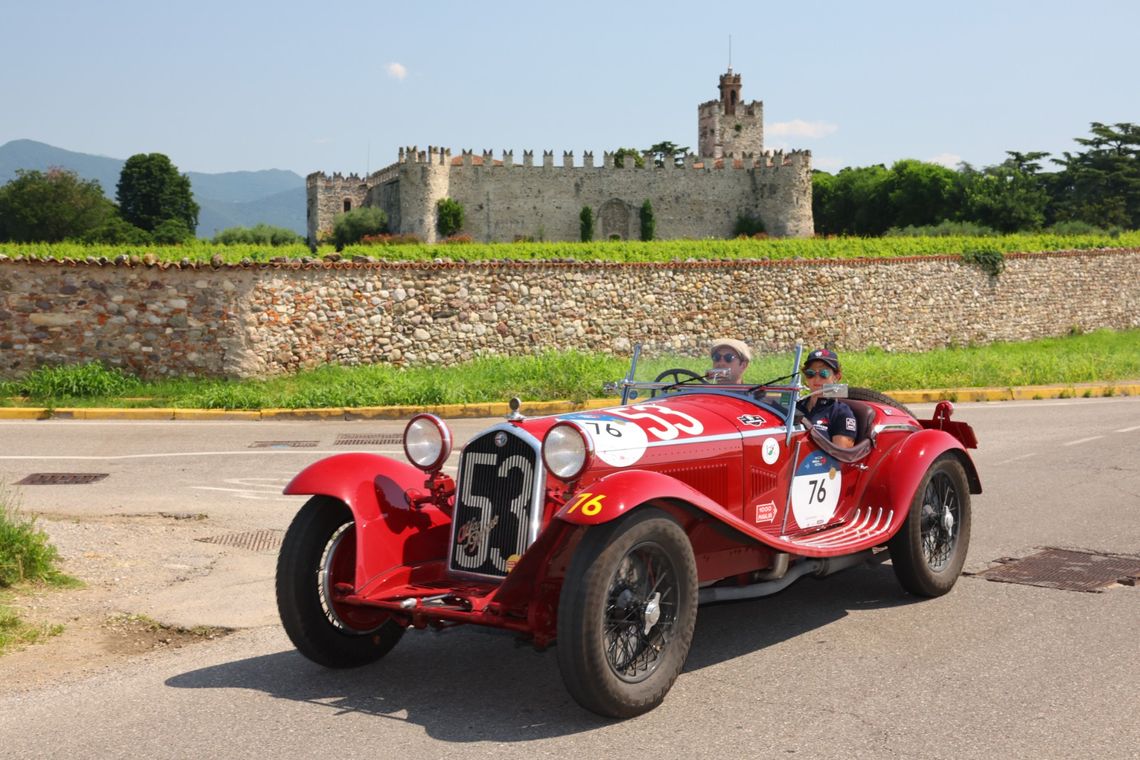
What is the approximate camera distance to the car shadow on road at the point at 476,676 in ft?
16.6

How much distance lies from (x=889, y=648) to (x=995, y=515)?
3928 millimetres

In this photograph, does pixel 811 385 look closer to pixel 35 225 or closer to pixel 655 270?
pixel 655 270

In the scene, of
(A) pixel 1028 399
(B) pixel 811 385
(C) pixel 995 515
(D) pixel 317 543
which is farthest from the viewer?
(A) pixel 1028 399

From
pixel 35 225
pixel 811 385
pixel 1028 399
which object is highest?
pixel 35 225

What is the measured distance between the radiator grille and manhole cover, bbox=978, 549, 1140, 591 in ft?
11.7

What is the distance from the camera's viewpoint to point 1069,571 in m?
7.66

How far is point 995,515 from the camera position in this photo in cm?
957

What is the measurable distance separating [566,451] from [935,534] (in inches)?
118

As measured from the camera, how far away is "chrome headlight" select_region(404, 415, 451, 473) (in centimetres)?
598

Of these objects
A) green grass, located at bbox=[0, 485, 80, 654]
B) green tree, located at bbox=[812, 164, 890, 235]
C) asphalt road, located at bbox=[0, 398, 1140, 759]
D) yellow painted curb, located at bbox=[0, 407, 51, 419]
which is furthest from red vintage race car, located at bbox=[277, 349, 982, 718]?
green tree, located at bbox=[812, 164, 890, 235]

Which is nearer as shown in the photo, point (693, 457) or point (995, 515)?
point (693, 457)

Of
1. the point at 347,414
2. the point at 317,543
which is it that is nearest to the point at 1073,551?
the point at 317,543

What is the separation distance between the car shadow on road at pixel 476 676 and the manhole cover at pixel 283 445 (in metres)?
8.15

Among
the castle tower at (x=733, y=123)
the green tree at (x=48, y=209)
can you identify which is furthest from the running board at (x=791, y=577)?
the castle tower at (x=733, y=123)
